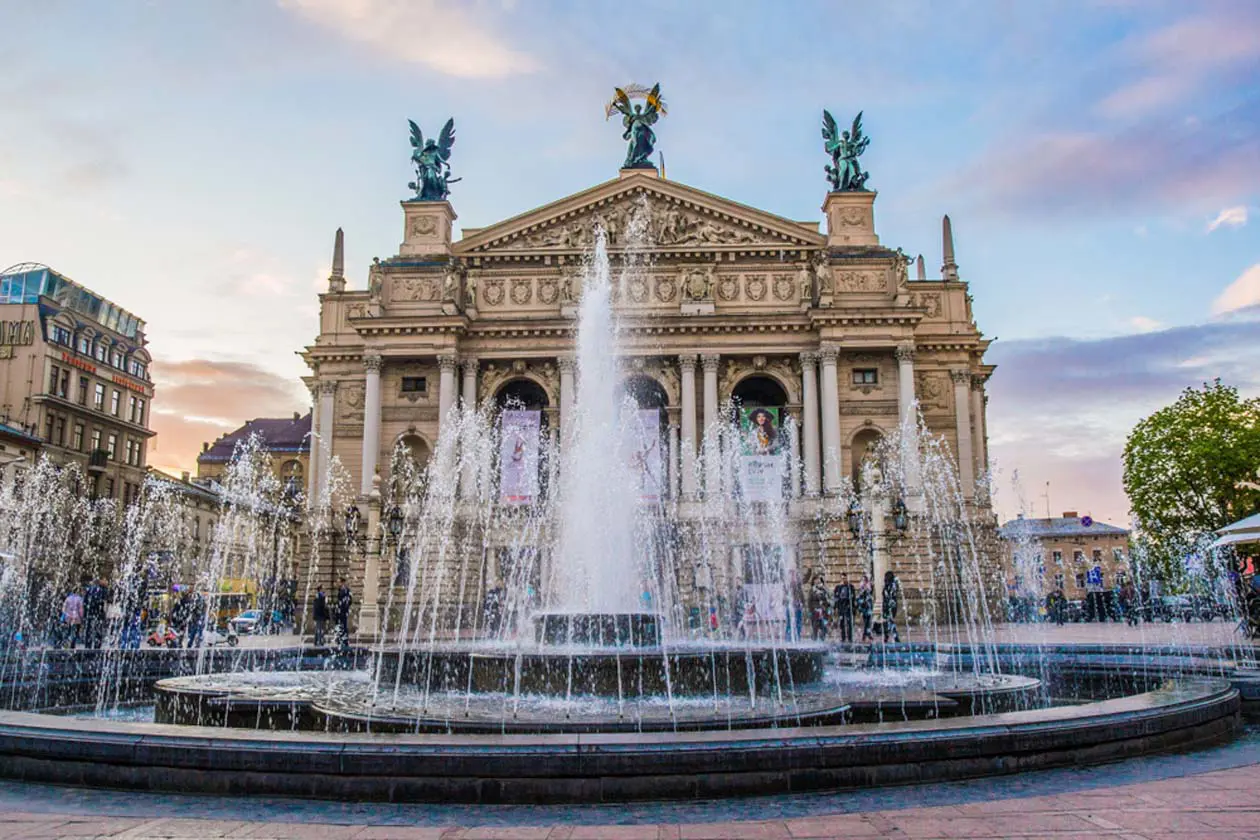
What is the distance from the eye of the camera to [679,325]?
45.7 meters

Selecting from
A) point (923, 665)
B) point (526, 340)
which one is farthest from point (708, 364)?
point (923, 665)

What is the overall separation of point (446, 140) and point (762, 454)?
891 inches

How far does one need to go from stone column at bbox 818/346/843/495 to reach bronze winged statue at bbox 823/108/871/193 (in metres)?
8.85

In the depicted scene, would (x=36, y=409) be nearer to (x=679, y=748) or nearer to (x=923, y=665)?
(x=923, y=665)

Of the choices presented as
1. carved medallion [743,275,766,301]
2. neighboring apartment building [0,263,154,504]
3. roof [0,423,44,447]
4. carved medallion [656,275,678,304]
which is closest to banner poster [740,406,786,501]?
carved medallion [743,275,766,301]

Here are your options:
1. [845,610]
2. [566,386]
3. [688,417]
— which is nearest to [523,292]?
[566,386]

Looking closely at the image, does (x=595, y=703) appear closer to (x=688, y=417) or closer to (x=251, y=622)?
(x=688, y=417)

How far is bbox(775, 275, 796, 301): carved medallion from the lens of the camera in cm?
4662

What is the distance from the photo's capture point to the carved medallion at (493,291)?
4753cm

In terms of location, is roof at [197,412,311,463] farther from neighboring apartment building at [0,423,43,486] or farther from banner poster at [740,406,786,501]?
banner poster at [740,406,786,501]

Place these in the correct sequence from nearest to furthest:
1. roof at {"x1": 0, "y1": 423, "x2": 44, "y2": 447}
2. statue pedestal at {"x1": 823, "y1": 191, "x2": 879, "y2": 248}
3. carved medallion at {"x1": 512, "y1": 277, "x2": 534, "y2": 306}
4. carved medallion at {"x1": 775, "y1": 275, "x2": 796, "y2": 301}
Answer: carved medallion at {"x1": 775, "y1": 275, "x2": 796, "y2": 301} → carved medallion at {"x1": 512, "y1": 277, "x2": 534, "y2": 306} → statue pedestal at {"x1": 823, "y1": 191, "x2": 879, "y2": 248} → roof at {"x1": 0, "y1": 423, "x2": 44, "y2": 447}

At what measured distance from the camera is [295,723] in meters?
11.1

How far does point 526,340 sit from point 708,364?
28.1 ft

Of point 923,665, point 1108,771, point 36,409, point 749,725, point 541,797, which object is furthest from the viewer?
point 36,409
